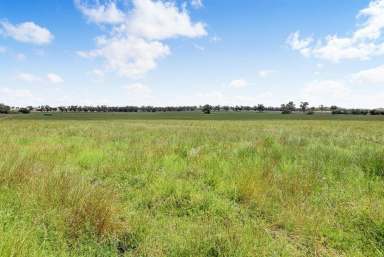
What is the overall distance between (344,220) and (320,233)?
72cm

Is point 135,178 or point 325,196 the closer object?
point 325,196

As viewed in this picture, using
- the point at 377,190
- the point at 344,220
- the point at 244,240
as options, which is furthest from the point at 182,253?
the point at 377,190

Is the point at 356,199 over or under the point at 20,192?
under

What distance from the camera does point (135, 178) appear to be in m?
7.84

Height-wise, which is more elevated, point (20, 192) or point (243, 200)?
point (20, 192)

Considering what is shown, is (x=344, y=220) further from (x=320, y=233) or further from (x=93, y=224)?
(x=93, y=224)

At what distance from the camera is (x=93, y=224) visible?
4.60 meters

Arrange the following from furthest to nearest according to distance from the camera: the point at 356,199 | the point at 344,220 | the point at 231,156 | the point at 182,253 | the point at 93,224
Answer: the point at 231,156
the point at 356,199
the point at 344,220
the point at 93,224
the point at 182,253

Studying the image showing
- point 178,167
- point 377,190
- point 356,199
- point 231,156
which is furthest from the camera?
point 231,156

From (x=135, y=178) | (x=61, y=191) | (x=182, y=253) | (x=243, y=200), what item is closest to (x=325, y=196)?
(x=243, y=200)

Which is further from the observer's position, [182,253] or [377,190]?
[377,190]

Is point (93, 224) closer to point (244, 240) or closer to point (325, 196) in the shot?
point (244, 240)

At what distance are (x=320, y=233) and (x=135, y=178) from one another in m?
4.53

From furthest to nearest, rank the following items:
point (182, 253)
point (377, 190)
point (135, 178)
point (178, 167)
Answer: point (178, 167), point (135, 178), point (377, 190), point (182, 253)
